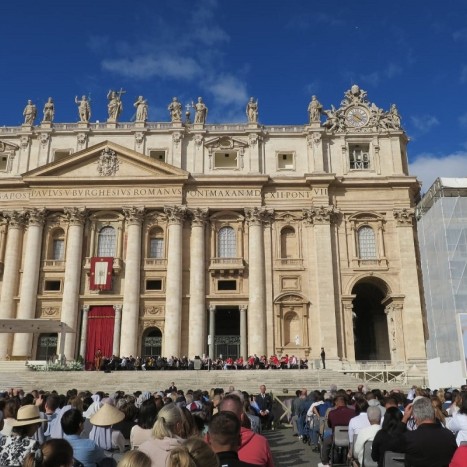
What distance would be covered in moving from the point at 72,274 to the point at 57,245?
3802 mm

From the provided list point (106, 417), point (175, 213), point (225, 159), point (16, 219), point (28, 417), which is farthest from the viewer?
point (225, 159)

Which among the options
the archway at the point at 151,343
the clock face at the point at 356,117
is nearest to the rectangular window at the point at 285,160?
the clock face at the point at 356,117

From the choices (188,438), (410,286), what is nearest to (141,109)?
(410,286)

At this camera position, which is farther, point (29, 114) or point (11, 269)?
point (29, 114)

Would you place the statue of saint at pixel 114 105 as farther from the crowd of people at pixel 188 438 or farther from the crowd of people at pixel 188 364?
the crowd of people at pixel 188 438

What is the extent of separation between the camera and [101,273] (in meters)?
41.5

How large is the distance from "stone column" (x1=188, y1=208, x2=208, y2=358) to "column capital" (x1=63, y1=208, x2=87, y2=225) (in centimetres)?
866

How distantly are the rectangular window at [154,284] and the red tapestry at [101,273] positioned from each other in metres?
2.90

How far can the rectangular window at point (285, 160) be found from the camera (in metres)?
45.4

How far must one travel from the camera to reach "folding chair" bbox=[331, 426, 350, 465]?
37.1 ft

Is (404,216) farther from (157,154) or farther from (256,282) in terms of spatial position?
(157,154)

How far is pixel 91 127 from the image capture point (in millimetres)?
46125

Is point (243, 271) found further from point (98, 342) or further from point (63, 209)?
point (63, 209)

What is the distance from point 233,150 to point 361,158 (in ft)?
35.4
